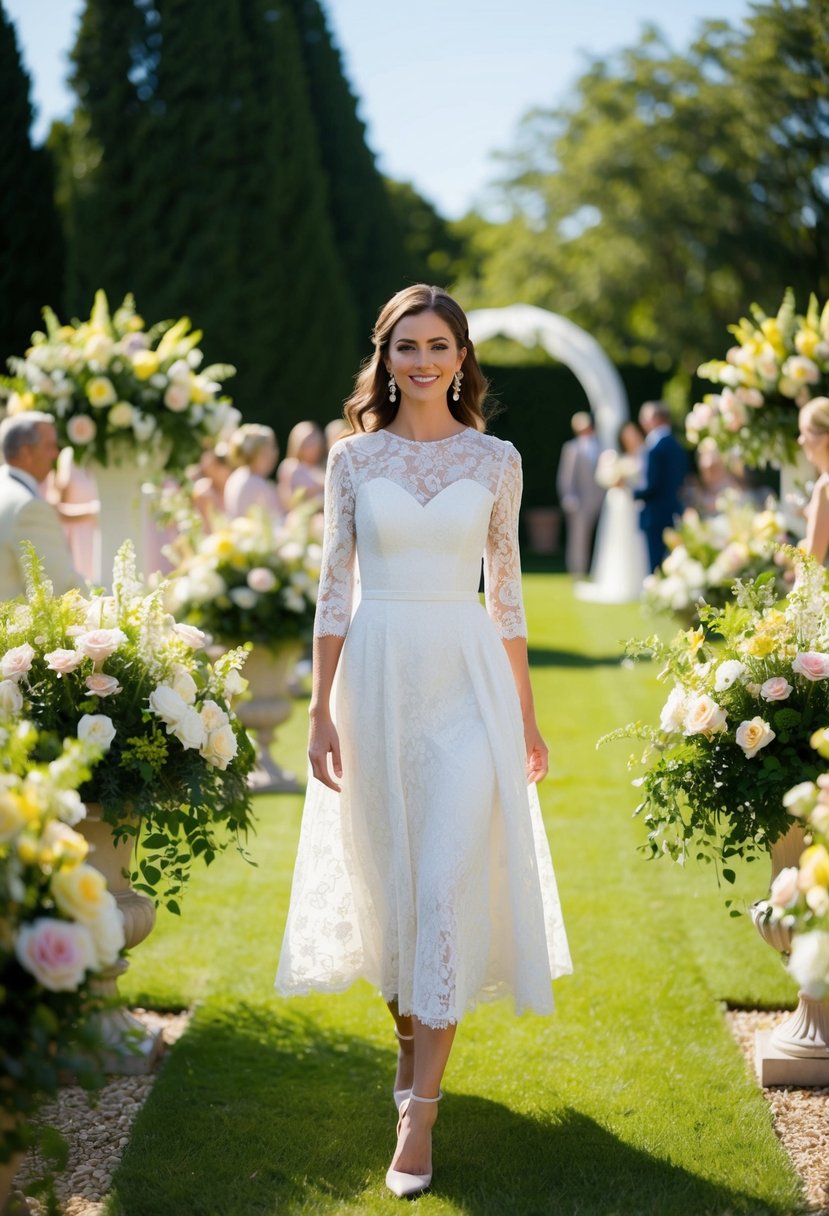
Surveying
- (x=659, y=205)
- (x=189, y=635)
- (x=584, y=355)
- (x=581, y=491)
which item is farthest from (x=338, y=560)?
(x=659, y=205)

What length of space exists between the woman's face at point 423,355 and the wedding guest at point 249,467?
5373mm

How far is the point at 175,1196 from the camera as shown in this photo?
3373 millimetres

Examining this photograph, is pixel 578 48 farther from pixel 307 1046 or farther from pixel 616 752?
pixel 307 1046

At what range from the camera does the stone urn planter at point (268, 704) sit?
7.83 meters

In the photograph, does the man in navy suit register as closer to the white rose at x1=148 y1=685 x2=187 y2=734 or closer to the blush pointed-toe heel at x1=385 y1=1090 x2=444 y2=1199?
the white rose at x1=148 y1=685 x2=187 y2=734

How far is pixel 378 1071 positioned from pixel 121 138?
15.1m

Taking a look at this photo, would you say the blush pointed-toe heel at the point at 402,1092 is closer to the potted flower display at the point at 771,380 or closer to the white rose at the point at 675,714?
the white rose at the point at 675,714

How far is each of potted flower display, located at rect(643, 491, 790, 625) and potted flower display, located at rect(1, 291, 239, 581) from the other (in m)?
2.95

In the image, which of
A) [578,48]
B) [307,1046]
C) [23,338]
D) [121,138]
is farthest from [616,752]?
[578,48]

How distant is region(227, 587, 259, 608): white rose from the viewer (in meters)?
7.74

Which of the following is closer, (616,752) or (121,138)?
(616,752)

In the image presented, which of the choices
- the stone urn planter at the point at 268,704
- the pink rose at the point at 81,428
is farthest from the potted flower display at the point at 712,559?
the pink rose at the point at 81,428

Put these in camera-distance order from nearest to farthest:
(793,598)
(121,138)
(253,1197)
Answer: (253,1197)
(793,598)
(121,138)

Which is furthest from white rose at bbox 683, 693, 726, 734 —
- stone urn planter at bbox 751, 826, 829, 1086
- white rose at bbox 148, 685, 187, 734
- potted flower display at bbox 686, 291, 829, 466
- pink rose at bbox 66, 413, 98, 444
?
pink rose at bbox 66, 413, 98, 444
